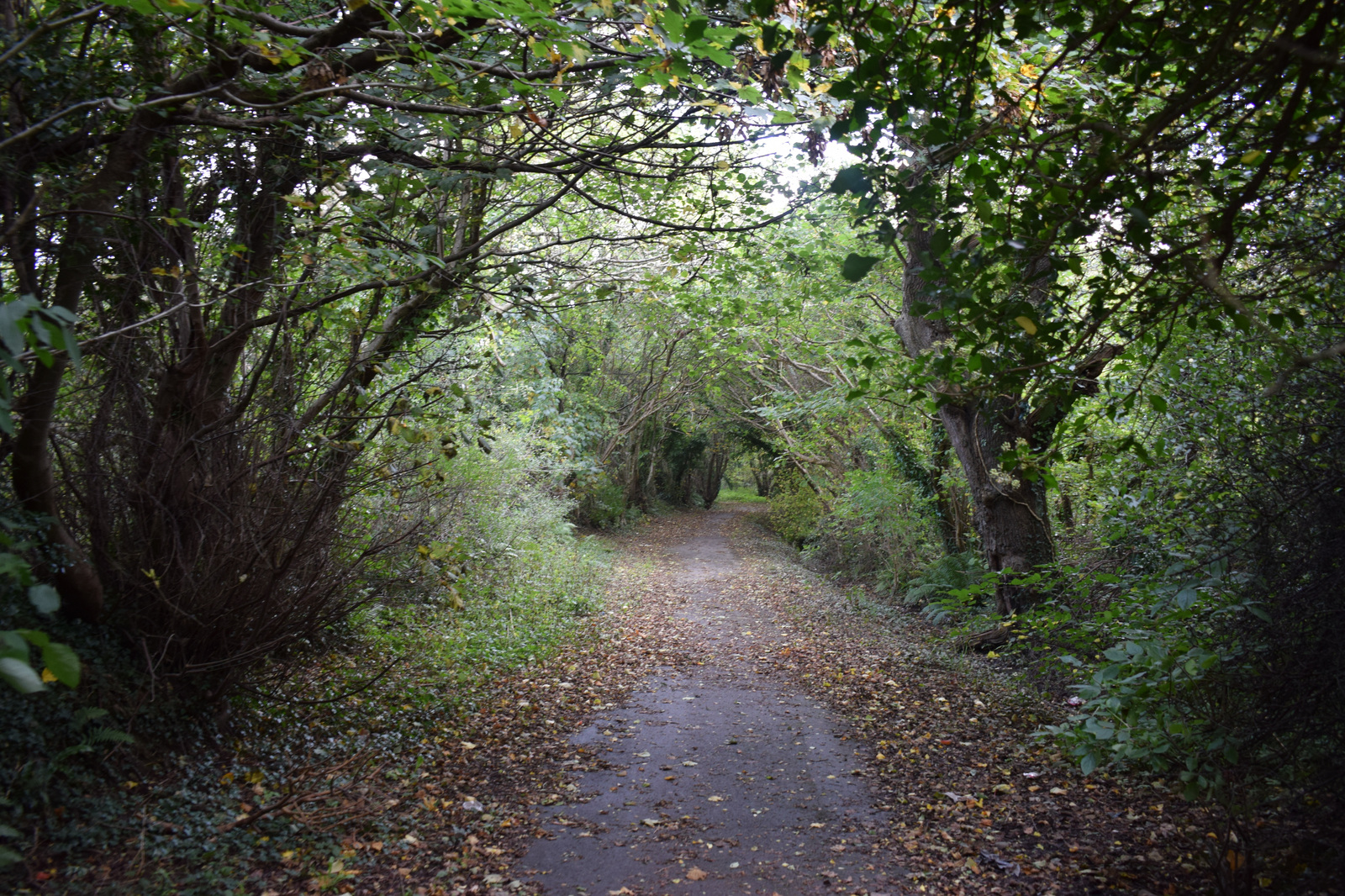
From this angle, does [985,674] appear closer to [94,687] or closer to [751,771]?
[751,771]

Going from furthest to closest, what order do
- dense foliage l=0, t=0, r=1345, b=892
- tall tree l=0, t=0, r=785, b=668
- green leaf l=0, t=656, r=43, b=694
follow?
tall tree l=0, t=0, r=785, b=668 → dense foliage l=0, t=0, r=1345, b=892 → green leaf l=0, t=656, r=43, b=694

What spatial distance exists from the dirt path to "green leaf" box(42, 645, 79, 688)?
11.7 ft

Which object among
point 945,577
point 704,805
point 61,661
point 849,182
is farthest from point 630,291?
point 945,577

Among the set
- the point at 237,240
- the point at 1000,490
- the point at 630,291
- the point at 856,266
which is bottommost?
the point at 1000,490

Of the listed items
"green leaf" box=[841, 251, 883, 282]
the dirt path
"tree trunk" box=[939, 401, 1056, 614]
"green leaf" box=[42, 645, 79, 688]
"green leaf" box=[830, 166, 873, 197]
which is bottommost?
the dirt path

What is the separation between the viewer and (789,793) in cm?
574

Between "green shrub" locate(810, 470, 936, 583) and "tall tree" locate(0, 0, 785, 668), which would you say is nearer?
"tall tree" locate(0, 0, 785, 668)

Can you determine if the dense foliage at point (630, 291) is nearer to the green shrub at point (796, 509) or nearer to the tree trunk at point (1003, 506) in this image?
the tree trunk at point (1003, 506)

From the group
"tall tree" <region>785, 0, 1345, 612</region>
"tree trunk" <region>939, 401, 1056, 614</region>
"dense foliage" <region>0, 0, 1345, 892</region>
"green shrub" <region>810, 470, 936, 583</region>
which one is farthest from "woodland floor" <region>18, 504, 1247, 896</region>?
"green shrub" <region>810, 470, 936, 583</region>

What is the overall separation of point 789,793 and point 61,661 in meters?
5.22

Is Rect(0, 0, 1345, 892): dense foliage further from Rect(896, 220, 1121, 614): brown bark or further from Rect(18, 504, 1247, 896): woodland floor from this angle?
Rect(896, 220, 1121, 614): brown bark

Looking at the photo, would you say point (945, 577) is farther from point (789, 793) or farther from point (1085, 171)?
point (1085, 171)

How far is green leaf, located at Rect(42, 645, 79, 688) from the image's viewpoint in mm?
1516

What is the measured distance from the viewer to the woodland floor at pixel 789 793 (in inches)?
174
